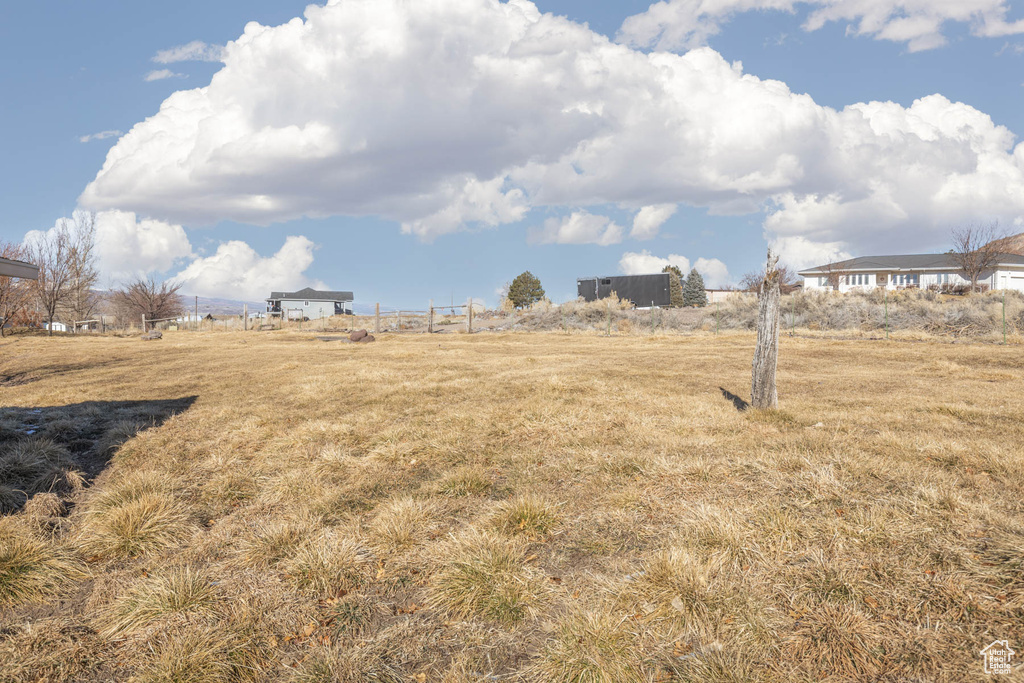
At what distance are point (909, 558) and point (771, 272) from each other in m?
5.11

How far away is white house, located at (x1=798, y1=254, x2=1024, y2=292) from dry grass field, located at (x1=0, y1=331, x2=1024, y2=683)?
1895 inches

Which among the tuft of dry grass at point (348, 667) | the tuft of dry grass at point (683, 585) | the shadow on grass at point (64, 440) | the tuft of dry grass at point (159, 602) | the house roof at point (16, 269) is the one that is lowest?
the tuft of dry grass at point (348, 667)

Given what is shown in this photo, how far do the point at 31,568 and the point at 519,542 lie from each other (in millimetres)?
3337

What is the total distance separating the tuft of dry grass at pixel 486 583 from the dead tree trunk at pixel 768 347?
16.6 feet

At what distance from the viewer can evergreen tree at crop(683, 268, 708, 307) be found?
2852 inches

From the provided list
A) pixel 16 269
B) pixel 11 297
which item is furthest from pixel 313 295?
pixel 16 269

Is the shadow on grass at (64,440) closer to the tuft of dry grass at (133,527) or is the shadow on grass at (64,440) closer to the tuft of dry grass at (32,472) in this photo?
the tuft of dry grass at (32,472)

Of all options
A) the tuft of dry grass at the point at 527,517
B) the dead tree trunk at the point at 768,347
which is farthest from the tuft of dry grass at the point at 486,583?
the dead tree trunk at the point at 768,347

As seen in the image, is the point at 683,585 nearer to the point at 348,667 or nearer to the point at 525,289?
the point at 348,667

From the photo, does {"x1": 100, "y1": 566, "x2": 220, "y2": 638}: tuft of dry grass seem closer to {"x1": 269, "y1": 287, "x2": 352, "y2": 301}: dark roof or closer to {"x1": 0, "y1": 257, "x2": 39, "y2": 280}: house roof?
{"x1": 0, "y1": 257, "x2": 39, "y2": 280}: house roof

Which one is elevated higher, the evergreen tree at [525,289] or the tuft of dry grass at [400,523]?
the evergreen tree at [525,289]

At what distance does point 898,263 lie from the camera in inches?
2203

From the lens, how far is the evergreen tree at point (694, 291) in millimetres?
72438

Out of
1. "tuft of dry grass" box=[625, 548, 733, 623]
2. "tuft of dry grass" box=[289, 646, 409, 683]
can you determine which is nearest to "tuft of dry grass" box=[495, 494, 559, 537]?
"tuft of dry grass" box=[625, 548, 733, 623]
